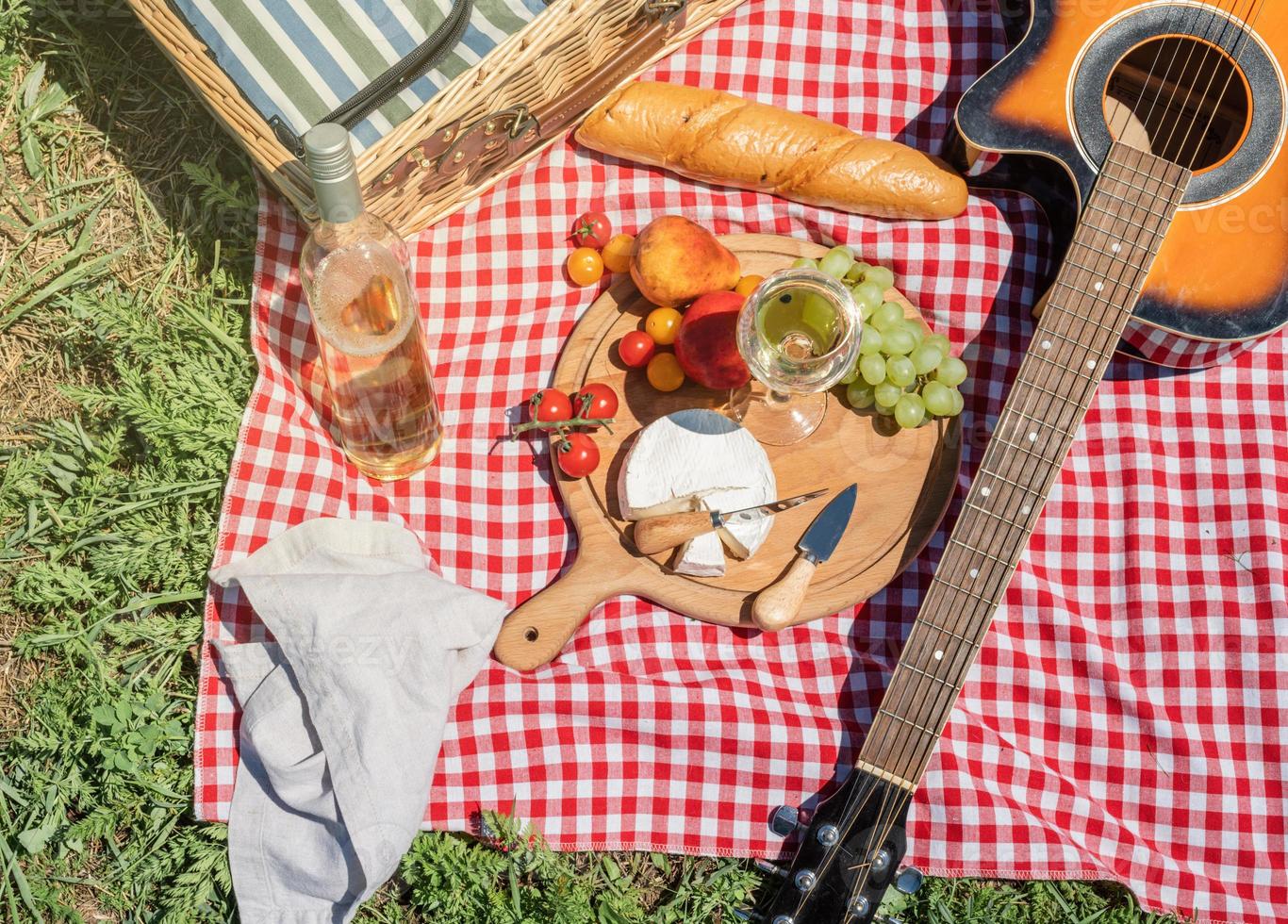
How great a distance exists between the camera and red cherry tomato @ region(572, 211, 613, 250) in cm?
239

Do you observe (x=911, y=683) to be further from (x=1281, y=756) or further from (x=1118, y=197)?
(x=1118, y=197)

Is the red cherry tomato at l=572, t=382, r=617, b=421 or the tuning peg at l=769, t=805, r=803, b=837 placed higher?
the red cherry tomato at l=572, t=382, r=617, b=421

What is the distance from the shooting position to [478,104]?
6.92 ft

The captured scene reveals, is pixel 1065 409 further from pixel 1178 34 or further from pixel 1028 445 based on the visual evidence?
pixel 1178 34

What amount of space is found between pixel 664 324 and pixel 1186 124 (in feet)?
4.23

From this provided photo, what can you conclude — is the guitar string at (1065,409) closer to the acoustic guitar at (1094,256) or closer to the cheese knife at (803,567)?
the acoustic guitar at (1094,256)

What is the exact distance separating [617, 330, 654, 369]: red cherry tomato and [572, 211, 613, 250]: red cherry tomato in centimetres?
28

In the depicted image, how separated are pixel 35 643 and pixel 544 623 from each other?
1.17 metres

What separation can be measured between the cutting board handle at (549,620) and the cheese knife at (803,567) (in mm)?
331

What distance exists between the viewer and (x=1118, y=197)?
222cm

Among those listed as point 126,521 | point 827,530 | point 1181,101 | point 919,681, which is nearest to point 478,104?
point 827,530

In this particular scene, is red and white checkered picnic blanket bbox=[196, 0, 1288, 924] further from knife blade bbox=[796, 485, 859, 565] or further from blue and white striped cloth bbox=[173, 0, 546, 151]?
blue and white striped cloth bbox=[173, 0, 546, 151]

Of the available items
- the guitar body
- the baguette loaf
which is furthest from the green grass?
the guitar body

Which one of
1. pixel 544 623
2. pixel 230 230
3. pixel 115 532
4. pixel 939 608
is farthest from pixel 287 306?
pixel 939 608
